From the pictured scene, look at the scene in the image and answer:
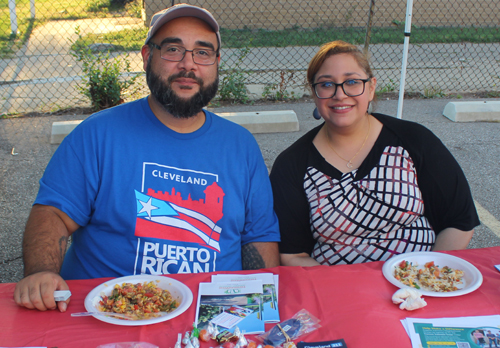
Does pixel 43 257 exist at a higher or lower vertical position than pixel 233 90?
lower

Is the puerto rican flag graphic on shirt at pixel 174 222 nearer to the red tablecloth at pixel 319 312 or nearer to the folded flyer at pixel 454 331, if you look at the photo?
the red tablecloth at pixel 319 312

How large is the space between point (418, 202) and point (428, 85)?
5521mm

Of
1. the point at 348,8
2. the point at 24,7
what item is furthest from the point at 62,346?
the point at 24,7

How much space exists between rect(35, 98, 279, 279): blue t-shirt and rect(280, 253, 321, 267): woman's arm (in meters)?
0.28

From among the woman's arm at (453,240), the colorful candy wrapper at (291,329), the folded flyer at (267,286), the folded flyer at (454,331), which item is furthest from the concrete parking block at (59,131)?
the folded flyer at (454,331)

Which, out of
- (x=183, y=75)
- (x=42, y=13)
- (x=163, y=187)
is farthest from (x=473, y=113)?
(x=42, y=13)

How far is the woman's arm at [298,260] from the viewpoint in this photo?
217cm

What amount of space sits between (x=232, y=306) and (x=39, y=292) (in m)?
0.64

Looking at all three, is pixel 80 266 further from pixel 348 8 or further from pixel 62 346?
pixel 348 8

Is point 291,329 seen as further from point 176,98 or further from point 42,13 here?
point 42,13

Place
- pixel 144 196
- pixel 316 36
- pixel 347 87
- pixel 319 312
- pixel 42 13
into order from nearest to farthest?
pixel 319 312
pixel 144 196
pixel 347 87
pixel 316 36
pixel 42 13

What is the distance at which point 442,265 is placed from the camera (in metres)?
1.70

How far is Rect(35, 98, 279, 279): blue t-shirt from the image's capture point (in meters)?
1.90

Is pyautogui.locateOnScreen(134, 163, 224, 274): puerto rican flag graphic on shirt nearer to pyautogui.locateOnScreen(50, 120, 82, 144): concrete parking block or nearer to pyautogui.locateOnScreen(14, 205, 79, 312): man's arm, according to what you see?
pyautogui.locateOnScreen(14, 205, 79, 312): man's arm
